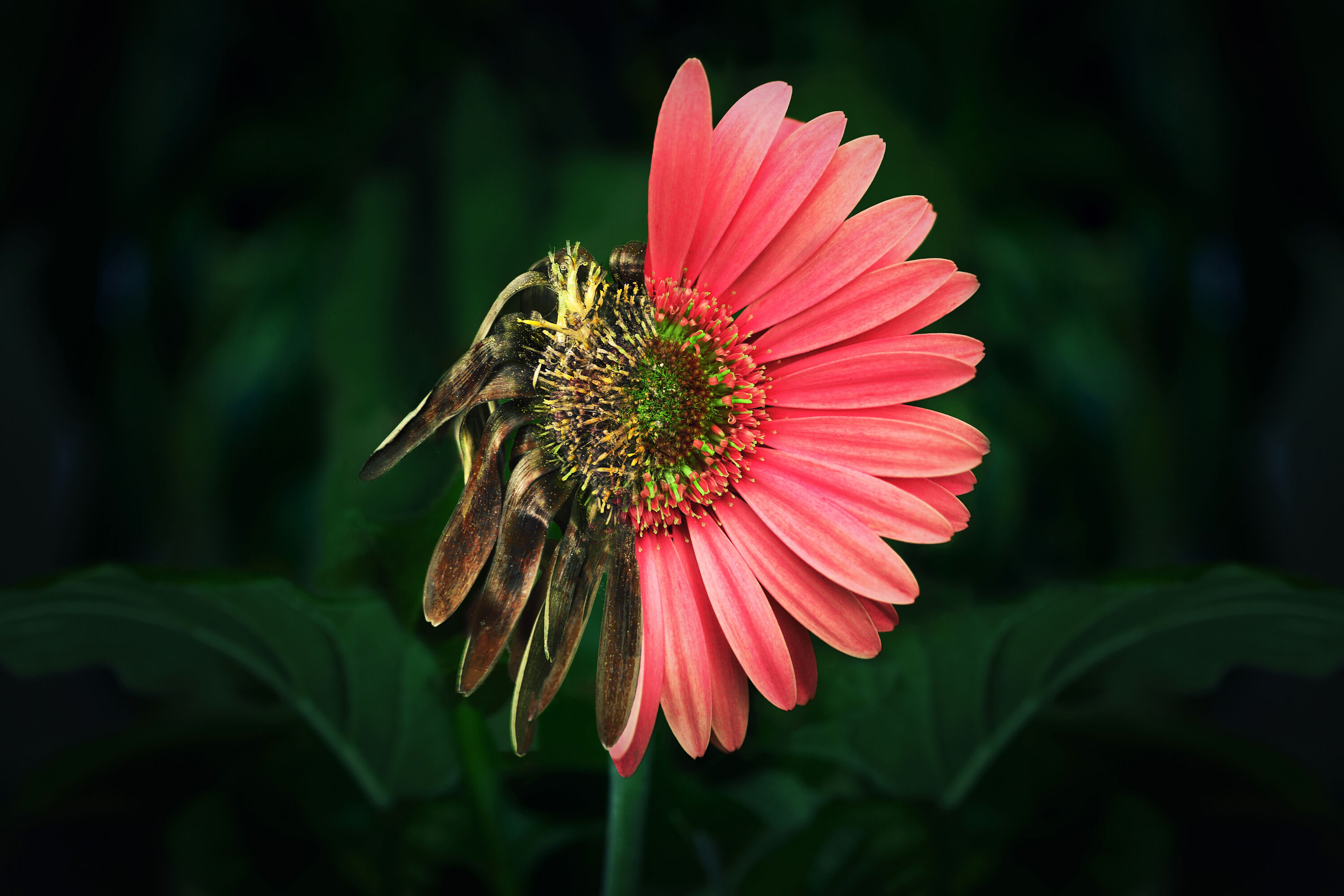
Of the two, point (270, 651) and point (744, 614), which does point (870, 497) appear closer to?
point (744, 614)

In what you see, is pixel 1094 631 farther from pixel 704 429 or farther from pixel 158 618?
pixel 158 618

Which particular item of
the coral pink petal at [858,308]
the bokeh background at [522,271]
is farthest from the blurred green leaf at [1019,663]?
the coral pink petal at [858,308]

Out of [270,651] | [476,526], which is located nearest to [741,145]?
[476,526]

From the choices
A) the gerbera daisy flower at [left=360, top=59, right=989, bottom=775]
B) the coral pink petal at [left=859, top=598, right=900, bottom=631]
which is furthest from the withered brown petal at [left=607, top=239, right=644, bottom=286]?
the coral pink petal at [left=859, top=598, right=900, bottom=631]

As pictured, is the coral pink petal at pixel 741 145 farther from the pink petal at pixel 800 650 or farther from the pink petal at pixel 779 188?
the pink petal at pixel 800 650

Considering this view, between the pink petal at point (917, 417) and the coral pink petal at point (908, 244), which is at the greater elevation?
the coral pink petal at point (908, 244)

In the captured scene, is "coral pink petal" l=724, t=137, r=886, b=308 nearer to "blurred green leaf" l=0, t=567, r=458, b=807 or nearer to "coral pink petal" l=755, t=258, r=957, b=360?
"coral pink petal" l=755, t=258, r=957, b=360

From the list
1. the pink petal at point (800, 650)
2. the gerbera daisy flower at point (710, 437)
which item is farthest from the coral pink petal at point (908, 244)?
the pink petal at point (800, 650)

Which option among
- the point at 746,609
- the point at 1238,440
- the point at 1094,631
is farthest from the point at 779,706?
the point at 1238,440

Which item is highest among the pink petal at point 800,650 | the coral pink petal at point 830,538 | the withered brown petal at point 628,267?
the withered brown petal at point 628,267
